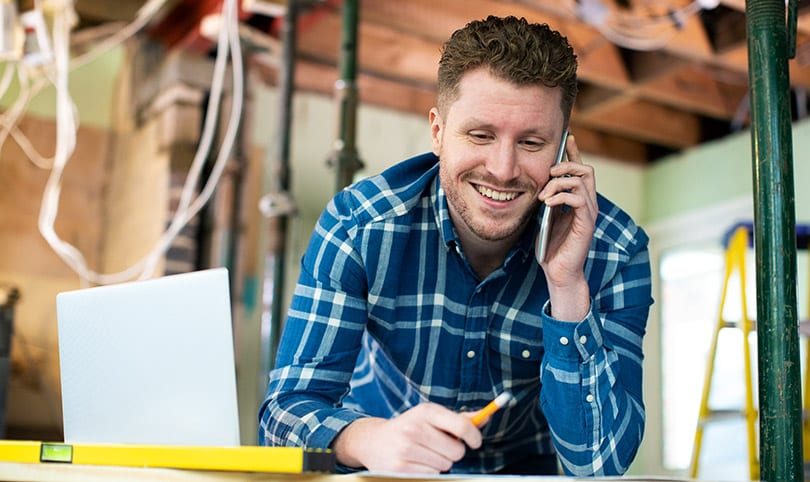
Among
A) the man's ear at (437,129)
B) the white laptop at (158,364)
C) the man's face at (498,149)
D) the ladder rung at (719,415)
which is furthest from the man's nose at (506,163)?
the ladder rung at (719,415)

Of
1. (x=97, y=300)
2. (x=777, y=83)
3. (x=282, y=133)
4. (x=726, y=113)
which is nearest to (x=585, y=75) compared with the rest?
(x=726, y=113)

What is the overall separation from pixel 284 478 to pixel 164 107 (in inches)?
113

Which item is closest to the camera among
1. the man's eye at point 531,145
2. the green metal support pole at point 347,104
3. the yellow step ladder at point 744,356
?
the man's eye at point 531,145

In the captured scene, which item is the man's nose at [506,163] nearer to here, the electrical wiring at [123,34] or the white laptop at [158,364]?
the white laptop at [158,364]

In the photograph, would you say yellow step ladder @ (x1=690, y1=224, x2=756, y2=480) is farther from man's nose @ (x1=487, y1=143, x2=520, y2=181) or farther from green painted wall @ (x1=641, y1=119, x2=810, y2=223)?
man's nose @ (x1=487, y1=143, x2=520, y2=181)

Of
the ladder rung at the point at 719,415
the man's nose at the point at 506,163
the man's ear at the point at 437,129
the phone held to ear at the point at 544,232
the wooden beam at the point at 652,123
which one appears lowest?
the ladder rung at the point at 719,415

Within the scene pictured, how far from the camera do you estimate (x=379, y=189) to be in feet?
4.68

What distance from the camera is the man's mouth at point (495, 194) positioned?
1290mm

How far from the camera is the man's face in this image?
1.25m

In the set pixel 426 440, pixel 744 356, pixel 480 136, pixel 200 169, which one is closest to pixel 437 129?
pixel 480 136

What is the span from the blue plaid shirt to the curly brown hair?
0.68ft

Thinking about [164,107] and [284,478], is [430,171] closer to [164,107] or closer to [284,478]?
[284,478]

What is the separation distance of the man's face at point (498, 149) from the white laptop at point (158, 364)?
45 centimetres

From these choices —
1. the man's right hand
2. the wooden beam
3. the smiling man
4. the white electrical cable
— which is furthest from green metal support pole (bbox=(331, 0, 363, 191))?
the wooden beam
